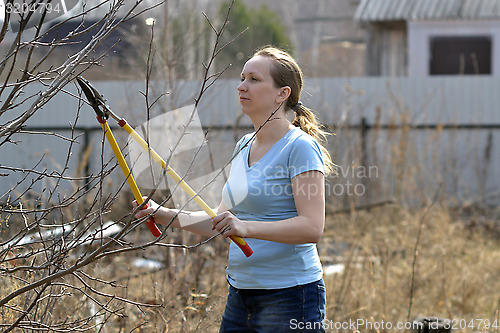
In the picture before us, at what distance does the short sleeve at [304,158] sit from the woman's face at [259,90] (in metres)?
0.19

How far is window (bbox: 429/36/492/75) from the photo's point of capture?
1325cm

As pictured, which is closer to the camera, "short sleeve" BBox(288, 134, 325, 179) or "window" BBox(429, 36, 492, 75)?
"short sleeve" BBox(288, 134, 325, 179)

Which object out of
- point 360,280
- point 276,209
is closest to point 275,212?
point 276,209

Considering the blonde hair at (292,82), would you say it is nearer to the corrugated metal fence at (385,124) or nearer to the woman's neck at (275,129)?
the woman's neck at (275,129)

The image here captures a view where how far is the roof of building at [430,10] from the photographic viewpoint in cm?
1291

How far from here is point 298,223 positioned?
2104mm

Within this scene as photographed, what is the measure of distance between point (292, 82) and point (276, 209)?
1.61 feet

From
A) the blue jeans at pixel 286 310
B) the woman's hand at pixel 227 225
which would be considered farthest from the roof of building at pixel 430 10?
the woman's hand at pixel 227 225

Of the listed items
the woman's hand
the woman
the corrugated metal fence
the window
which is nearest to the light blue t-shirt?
the woman

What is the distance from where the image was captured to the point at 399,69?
1349 cm

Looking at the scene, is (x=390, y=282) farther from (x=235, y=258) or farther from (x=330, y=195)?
(x=235, y=258)

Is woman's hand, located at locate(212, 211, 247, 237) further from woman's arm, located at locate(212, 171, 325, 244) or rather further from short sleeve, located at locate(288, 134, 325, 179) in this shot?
short sleeve, located at locate(288, 134, 325, 179)

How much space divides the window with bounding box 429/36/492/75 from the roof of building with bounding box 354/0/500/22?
0.49 m

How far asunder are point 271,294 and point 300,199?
0.35m
